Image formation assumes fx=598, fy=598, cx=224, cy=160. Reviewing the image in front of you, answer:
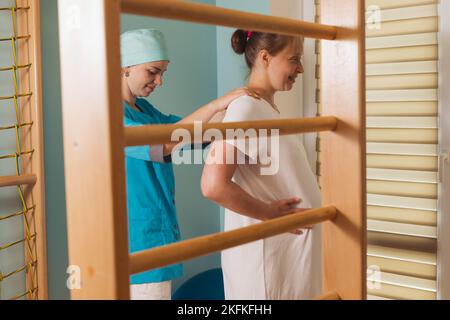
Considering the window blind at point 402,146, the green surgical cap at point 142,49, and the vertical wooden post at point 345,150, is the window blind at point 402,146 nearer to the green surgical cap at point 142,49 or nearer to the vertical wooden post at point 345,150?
the green surgical cap at point 142,49

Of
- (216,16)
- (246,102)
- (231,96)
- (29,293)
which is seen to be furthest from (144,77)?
(216,16)

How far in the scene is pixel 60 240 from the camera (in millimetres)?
2037

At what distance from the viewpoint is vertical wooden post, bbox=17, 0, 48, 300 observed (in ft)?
6.07

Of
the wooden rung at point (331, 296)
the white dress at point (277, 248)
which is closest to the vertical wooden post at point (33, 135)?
the white dress at point (277, 248)

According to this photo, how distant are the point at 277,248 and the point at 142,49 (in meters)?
0.77

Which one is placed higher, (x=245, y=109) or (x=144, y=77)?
(x=144, y=77)

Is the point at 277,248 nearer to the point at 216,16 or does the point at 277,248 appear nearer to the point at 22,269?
the point at 216,16

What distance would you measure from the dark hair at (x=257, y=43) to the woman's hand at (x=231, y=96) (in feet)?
0.34

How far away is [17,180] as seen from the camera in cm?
180

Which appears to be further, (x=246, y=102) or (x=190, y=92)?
(x=190, y=92)

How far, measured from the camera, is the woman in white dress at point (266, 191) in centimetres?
132

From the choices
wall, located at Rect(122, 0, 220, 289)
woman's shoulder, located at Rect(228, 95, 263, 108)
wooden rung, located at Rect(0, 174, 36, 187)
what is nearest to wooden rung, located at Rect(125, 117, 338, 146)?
woman's shoulder, located at Rect(228, 95, 263, 108)

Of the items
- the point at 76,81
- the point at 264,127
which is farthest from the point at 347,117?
the point at 76,81
